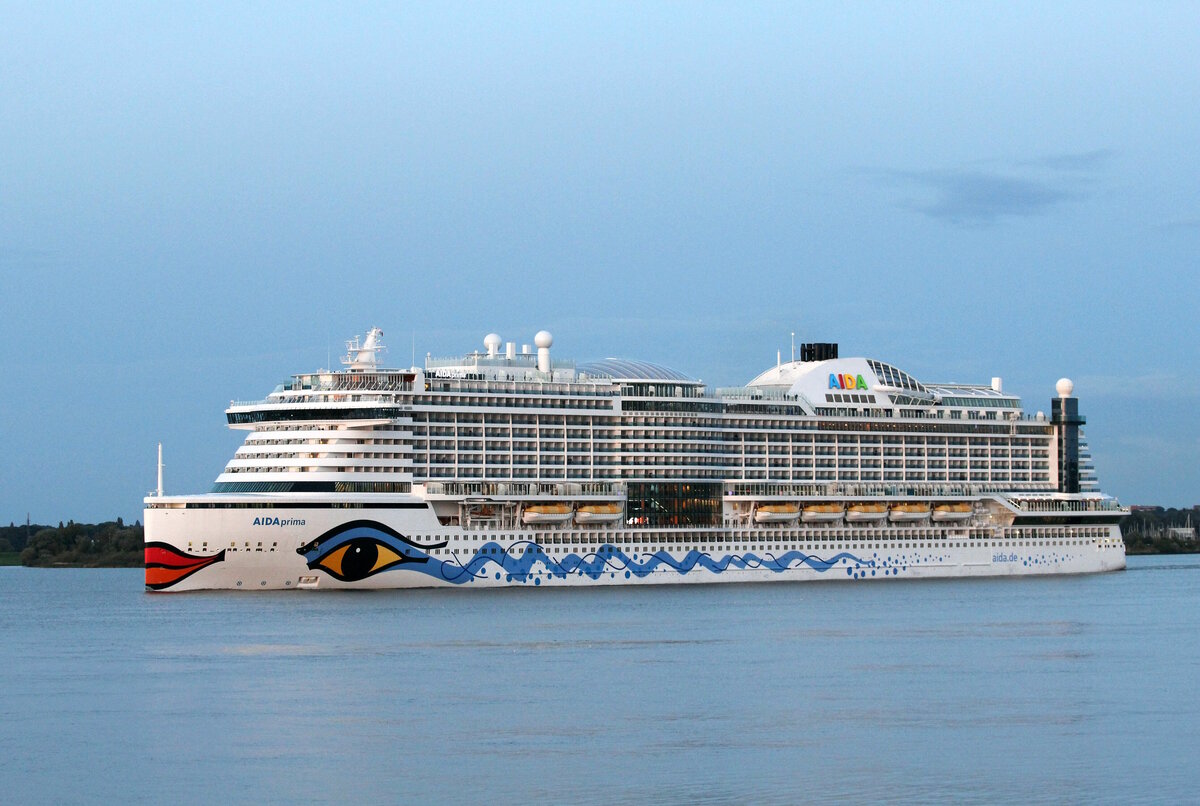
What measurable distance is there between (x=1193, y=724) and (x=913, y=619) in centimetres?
2530

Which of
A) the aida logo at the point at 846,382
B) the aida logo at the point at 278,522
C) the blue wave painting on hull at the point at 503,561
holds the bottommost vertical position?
the blue wave painting on hull at the point at 503,561

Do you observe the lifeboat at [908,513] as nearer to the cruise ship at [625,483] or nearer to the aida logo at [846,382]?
the cruise ship at [625,483]

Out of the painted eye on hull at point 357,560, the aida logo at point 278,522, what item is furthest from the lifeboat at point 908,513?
the aida logo at point 278,522

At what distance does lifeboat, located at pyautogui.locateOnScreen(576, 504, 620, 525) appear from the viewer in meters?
77.3

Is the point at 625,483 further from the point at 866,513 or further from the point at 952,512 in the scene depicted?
the point at 952,512

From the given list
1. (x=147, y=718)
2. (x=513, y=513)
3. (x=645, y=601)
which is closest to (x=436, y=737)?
(x=147, y=718)

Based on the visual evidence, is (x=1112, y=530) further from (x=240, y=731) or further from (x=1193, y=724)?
(x=240, y=731)

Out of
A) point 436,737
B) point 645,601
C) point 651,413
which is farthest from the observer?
point 651,413

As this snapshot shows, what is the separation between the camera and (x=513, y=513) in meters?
75.6

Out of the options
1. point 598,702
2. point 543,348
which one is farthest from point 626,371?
point 598,702

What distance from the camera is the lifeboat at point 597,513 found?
77.3 metres

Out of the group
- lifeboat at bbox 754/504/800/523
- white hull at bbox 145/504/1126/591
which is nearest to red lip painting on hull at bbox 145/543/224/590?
white hull at bbox 145/504/1126/591

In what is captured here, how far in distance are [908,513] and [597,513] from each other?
59.4ft

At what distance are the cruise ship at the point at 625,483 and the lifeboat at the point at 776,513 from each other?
0.12 m
